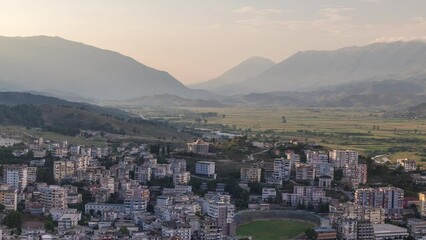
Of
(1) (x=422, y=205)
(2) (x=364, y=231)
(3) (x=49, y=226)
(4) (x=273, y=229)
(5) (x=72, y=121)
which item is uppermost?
(5) (x=72, y=121)

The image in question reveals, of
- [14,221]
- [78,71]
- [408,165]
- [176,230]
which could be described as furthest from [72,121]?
[78,71]

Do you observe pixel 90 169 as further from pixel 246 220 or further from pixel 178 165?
pixel 246 220

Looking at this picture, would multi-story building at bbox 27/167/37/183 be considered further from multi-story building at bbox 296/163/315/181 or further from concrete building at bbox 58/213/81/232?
multi-story building at bbox 296/163/315/181

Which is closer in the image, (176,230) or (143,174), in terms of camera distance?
(176,230)

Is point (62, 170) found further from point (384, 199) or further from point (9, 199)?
point (384, 199)

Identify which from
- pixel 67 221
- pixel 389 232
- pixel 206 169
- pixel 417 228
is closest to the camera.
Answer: pixel 67 221

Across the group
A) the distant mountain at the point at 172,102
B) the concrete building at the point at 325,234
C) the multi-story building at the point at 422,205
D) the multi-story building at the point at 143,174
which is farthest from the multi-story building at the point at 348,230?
the distant mountain at the point at 172,102

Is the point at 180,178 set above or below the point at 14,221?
above

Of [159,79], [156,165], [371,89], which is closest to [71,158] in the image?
[156,165]
